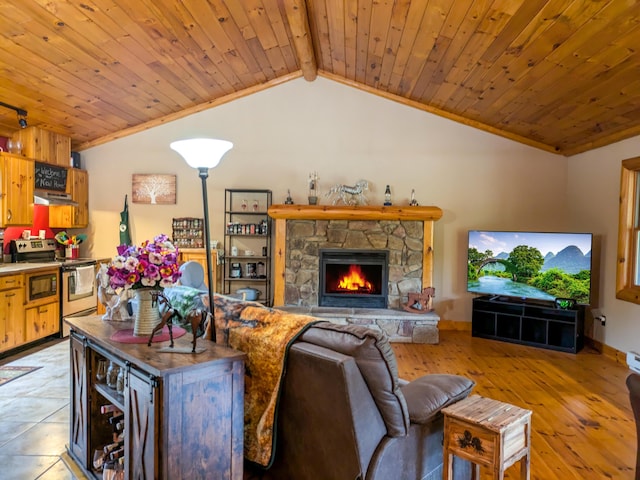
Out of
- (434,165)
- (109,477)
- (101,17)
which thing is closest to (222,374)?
(109,477)

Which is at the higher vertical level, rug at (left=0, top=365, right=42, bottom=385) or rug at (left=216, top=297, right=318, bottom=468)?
rug at (left=216, top=297, right=318, bottom=468)

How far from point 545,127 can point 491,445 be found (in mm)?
4441

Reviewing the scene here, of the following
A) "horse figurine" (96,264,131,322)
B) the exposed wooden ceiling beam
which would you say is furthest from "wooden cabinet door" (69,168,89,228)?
"horse figurine" (96,264,131,322)

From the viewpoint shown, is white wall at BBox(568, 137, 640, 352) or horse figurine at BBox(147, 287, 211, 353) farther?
white wall at BBox(568, 137, 640, 352)

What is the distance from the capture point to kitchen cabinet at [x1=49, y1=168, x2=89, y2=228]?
5871 millimetres

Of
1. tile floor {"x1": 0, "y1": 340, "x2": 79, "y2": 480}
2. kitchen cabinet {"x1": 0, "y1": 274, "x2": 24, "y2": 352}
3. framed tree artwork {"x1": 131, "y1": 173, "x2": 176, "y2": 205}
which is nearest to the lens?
tile floor {"x1": 0, "y1": 340, "x2": 79, "y2": 480}

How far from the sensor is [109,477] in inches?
83.9

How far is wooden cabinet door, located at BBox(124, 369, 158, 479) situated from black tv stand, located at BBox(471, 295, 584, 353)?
4522 mm

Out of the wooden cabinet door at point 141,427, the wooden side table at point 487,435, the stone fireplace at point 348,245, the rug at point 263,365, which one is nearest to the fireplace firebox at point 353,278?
the stone fireplace at point 348,245

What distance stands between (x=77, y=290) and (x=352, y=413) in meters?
4.88

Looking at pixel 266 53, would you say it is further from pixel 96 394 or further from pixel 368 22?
pixel 96 394

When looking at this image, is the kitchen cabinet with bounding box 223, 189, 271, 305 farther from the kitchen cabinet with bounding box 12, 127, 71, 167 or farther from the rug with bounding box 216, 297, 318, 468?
the rug with bounding box 216, 297, 318, 468

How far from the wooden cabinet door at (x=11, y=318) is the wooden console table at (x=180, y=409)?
3015 millimetres

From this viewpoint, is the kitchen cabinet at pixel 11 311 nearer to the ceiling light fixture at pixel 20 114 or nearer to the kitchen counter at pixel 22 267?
the kitchen counter at pixel 22 267
